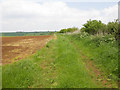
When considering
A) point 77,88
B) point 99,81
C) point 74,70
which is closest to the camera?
point 77,88

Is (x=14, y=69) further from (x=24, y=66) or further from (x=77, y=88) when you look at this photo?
(x=77, y=88)

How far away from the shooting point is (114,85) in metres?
3.17

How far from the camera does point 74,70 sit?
13.7 feet

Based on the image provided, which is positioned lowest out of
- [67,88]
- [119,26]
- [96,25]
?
[67,88]

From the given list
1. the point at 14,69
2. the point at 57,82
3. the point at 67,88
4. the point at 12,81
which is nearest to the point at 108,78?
the point at 67,88

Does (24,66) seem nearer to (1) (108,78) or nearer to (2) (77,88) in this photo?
(2) (77,88)

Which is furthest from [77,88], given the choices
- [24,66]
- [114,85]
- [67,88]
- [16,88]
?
[24,66]

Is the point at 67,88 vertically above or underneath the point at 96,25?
underneath

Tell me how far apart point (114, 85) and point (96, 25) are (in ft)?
49.4

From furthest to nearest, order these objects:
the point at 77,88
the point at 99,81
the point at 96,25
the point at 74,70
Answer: the point at 96,25
the point at 74,70
the point at 99,81
the point at 77,88

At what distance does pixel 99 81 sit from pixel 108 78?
451mm

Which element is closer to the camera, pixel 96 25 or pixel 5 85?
pixel 5 85

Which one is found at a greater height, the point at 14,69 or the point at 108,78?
the point at 14,69

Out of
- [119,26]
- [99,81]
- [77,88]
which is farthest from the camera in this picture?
[119,26]
